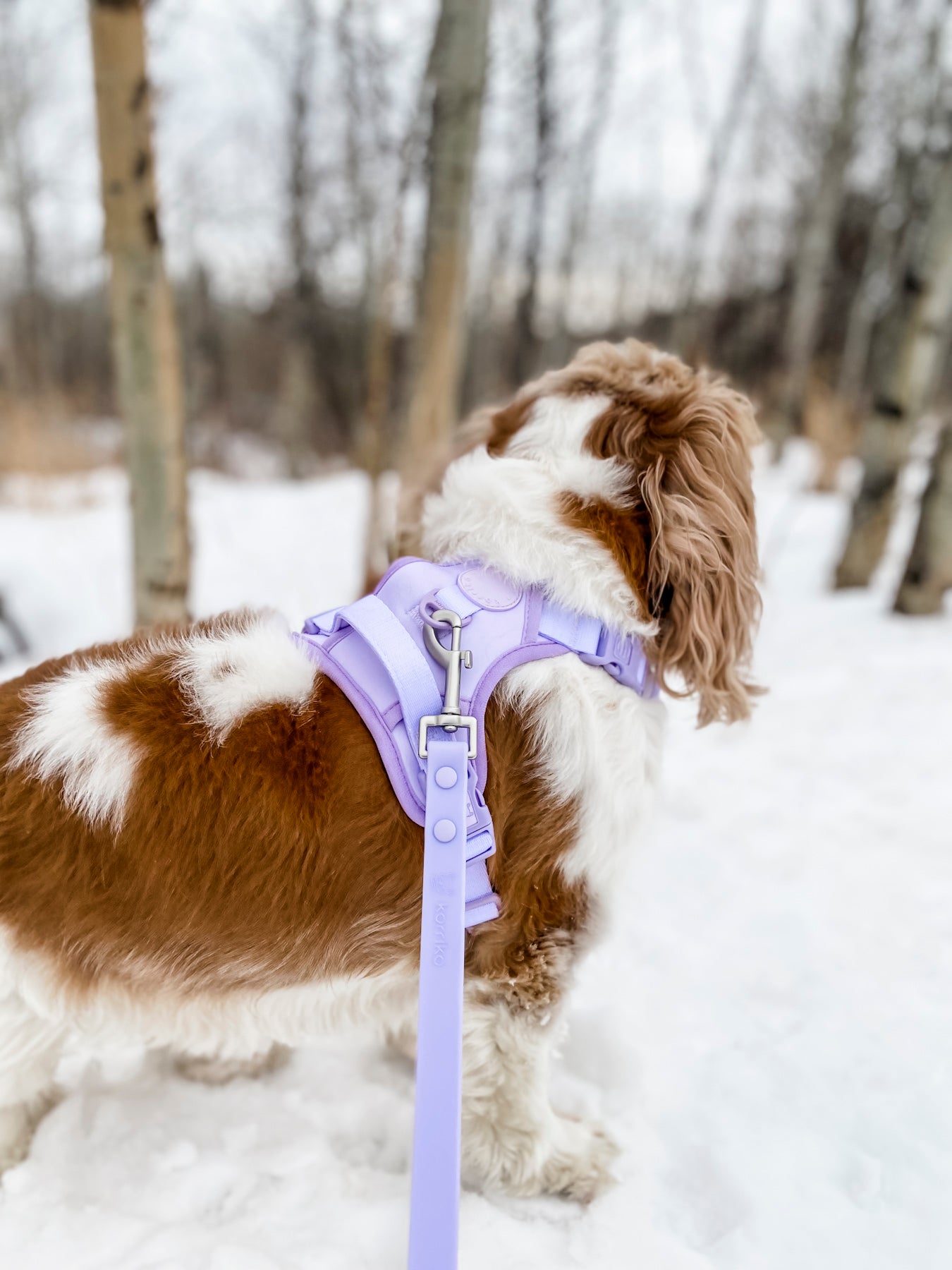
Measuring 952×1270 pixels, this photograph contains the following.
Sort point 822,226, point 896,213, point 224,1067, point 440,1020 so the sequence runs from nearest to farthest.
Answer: point 440,1020 < point 224,1067 < point 822,226 < point 896,213

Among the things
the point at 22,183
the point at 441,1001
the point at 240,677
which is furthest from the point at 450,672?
the point at 22,183

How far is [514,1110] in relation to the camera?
60.0 inches

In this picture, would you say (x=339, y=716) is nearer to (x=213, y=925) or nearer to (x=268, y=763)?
(x=268, y=763)

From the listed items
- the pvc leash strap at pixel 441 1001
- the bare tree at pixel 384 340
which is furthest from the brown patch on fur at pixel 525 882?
the bare tree at pixel 384 340

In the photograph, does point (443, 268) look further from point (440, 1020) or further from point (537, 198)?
point (537, 198)

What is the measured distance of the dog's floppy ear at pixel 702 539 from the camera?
1453 millimetres

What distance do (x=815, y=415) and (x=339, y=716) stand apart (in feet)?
34.6

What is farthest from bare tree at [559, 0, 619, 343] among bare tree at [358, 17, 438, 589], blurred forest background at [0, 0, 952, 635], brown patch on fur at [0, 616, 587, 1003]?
brown patch on fur at [0, 616, 587, 1003]

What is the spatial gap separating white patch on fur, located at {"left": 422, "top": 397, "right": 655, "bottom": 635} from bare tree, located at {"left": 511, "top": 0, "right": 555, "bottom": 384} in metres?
11.2

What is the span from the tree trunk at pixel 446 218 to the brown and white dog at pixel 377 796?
2.28 metres

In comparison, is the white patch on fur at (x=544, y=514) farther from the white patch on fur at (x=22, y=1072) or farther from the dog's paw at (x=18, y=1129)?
the dog's paw at (x=18, y=1129)

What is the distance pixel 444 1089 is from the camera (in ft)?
3.74

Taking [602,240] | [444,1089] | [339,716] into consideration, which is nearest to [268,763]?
[339,716]

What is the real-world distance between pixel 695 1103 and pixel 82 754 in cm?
149
